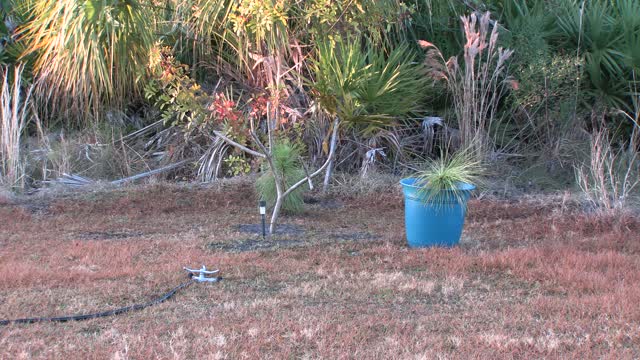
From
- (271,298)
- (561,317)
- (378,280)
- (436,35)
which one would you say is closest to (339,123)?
(378,280)

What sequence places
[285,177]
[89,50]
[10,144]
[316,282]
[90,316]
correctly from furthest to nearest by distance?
1. [10,144]
2. [89,50]
3. [285,177]
4. [316,282]
5. [90,316]

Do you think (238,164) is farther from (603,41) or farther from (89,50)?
(603,41)

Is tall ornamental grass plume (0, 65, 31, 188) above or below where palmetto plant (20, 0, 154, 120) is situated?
below

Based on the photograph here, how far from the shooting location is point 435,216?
759 centimetres

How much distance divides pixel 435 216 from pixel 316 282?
158cm

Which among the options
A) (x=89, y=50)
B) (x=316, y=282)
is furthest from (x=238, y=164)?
(x=316, y=282)

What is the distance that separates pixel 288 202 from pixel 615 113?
5.11 m

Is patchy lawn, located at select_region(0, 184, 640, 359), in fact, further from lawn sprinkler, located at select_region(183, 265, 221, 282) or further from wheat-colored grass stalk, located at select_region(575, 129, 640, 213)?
wheat-colored grass stalk, located at select_region(575, 129, 640, 213)

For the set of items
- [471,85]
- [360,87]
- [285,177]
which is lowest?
[285,177]

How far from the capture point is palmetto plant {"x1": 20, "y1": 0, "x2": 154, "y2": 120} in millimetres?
9430

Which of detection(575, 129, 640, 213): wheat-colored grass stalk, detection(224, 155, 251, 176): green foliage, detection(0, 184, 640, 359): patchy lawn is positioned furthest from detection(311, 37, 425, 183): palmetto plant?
detection(575, 129, 640, 213): wheat-colored grass stalk

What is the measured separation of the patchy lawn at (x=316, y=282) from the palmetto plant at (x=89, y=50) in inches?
68.7

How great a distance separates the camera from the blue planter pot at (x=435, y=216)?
7.52 meters

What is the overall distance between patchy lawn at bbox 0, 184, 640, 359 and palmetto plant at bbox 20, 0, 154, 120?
175 centimetres
